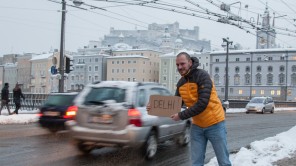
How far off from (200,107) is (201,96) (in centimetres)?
14

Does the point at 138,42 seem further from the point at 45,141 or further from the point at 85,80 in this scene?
the point at 45,141

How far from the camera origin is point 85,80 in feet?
465

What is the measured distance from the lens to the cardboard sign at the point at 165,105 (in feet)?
19.0

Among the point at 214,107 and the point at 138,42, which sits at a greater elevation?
the point at 138,42

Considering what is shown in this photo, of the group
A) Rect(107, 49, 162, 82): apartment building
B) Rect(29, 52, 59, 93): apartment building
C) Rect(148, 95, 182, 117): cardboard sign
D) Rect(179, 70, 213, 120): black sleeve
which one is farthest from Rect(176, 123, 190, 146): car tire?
Rect(29, 52, 59, 93): apartment building

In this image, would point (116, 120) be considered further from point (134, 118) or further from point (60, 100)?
point (60, 100)

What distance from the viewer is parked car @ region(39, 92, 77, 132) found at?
47.4ft

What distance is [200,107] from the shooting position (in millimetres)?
5410

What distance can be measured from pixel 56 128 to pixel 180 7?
7208 millimetres

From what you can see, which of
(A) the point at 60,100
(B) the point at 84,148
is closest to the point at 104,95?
(B) the point at 84,148

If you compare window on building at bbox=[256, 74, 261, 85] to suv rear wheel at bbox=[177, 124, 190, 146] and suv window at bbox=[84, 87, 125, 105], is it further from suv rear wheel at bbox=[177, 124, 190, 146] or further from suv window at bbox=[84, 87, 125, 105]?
suv window at bbox=[84, 87, 125, 105]

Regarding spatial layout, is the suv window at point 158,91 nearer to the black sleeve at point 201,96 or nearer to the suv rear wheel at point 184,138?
the suv rear wheel at point 184,138

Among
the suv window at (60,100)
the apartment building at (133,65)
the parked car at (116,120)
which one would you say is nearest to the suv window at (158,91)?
the parked car at (116,120)

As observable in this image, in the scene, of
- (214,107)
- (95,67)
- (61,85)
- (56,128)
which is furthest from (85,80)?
(214,107)
